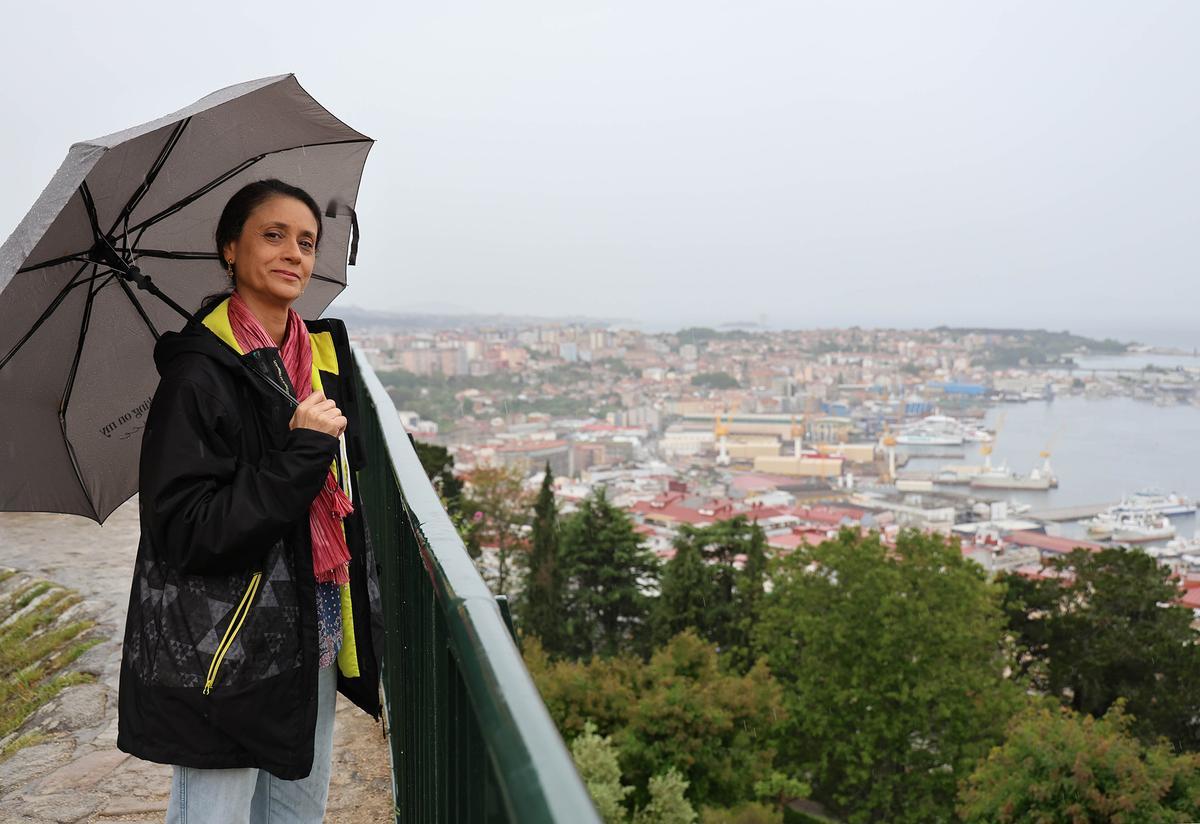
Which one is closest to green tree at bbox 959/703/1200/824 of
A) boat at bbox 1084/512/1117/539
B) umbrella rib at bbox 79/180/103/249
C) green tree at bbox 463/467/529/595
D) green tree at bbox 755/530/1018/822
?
green tree at bbox 755/530/1018/822

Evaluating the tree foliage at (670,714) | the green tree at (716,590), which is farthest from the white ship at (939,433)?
the tree foliage at (670,714)

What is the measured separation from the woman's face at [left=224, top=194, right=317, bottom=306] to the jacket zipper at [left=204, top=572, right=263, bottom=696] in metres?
0.51

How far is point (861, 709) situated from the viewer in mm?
27531

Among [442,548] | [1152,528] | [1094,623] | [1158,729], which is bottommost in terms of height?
[1152,528]

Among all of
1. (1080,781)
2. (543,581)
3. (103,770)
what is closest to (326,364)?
(103,770)

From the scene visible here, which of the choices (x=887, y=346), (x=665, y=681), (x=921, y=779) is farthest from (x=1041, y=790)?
(x=887, y=346)

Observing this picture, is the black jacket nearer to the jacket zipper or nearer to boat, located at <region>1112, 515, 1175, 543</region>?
the jacket zipper

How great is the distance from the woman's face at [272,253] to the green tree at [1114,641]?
2995 cm

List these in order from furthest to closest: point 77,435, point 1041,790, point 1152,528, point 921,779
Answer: point 1152,528, point 921,779, point 1041,790, point 77,435

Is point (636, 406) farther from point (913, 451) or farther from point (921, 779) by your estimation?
point (921, 779)

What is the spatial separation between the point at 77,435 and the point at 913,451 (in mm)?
118832

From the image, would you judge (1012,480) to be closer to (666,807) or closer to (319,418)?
(666,807)

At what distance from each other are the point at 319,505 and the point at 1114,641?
3201cm

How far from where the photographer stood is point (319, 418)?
158 centimetres
